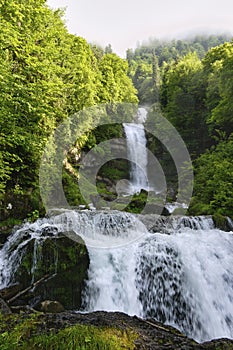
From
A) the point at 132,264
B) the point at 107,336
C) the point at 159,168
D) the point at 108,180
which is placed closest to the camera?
the point at 107,336

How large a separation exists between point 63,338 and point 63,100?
13221 millimetres

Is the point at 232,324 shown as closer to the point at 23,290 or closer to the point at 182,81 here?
the point at 23,290

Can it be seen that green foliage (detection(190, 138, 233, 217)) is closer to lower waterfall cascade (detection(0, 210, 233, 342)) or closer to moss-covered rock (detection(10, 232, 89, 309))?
lower waterfall cascade (detection(0, 210, 233, 342))

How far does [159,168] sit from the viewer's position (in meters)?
22.3

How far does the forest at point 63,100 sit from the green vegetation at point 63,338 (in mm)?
5235

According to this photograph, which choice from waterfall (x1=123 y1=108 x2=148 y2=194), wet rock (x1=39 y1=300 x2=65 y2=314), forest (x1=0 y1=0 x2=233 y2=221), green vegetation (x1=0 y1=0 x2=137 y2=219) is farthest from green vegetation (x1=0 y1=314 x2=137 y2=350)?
waterfall (x1=123 y1=108 x2=148 y2=194)

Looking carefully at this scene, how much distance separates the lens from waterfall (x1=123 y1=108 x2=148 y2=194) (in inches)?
813

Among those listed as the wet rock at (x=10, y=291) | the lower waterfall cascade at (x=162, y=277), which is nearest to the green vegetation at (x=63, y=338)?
the wet rock at (x=10, y=291)

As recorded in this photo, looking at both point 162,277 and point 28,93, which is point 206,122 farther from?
point 162,277

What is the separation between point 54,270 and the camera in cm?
609

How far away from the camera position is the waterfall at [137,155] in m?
20.6

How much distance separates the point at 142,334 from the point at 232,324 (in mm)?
3354

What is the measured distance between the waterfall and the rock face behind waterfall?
42.4 ft

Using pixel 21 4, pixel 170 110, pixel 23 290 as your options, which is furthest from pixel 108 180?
pixel 23 290
